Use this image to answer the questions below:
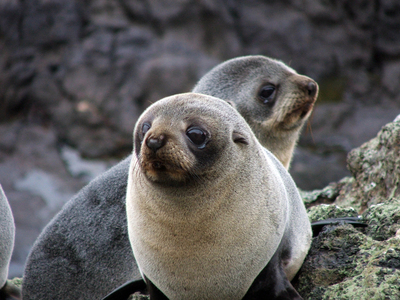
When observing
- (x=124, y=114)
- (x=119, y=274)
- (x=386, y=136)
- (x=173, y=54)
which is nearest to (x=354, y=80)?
(x=173, y=54)

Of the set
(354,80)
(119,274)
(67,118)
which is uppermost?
(119,274)

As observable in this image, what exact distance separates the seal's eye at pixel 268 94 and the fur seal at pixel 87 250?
82.2 inches

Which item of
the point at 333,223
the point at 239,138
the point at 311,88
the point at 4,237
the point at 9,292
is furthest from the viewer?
the point at 311,88

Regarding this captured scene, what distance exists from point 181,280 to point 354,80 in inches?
605

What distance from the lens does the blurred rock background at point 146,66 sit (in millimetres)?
14812

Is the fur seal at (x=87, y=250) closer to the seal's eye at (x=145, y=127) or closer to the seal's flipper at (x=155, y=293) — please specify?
the seal's flipper at (x=155, y=293)

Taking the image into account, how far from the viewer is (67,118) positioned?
15.4m

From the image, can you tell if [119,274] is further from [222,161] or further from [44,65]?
[44,65]

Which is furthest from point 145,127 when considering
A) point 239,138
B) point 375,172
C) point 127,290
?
point 375,172

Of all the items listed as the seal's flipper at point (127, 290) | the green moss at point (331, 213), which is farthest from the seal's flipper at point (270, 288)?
Answer: the green moss at point (331, 213)

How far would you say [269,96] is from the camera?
6.10 metres

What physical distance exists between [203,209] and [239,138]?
558 millimetres

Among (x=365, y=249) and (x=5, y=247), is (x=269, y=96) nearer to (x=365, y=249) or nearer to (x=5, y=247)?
(x=365, y=249)

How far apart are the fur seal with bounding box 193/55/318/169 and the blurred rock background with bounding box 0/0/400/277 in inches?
310
